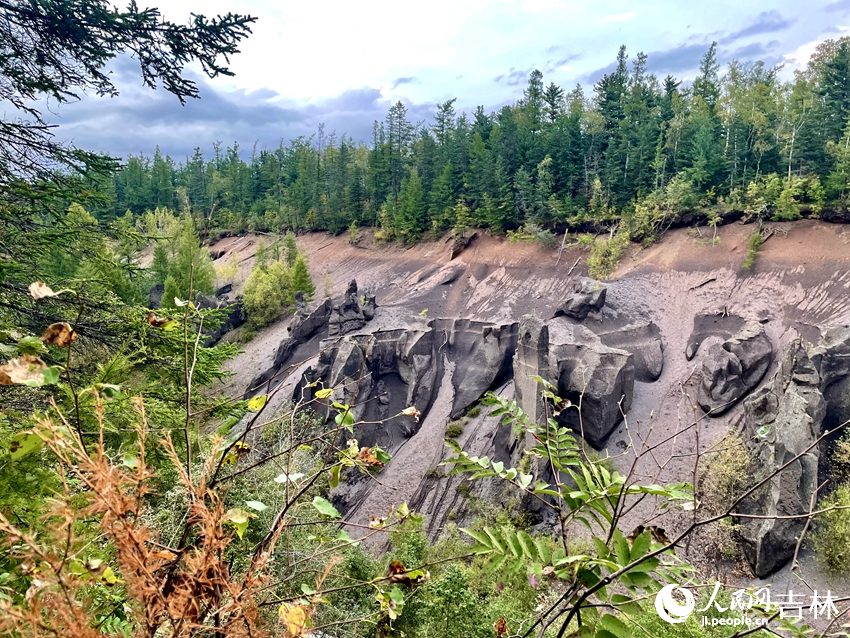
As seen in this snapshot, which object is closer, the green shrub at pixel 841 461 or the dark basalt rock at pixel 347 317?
the green shrub at pixel 841 461

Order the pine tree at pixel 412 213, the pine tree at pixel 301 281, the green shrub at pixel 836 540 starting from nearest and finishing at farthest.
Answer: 1. the green shrub at pixel 836 540
2. the pine tree at pixel 301 281
3. the pine tree at pixel 412 213

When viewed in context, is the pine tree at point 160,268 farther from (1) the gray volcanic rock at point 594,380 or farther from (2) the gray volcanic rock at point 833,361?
(2) the gray volcanic rock at point 833,361

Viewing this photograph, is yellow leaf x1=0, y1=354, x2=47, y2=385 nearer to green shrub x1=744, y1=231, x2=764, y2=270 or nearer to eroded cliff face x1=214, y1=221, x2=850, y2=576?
eroded cliff face x1=214, y1=221, x2=850, y2=576

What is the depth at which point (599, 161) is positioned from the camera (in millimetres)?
37812

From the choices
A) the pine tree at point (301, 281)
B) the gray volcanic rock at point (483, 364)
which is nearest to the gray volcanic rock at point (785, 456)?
the gray volcanic rock at point (483, 364)

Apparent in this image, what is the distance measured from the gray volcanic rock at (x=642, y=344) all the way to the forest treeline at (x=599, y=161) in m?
10.7

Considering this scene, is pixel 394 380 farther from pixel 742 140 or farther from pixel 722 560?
pixel 742 140

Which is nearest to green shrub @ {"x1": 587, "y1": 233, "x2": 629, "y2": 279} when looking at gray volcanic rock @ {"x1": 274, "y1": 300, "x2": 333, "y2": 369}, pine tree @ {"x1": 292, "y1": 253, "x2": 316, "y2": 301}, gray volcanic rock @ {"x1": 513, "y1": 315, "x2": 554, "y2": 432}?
gray volcanic rock @ {"x1": 513, "y1": 315, "x2": 554, "y2": 432}

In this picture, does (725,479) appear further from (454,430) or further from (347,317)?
(347,317)

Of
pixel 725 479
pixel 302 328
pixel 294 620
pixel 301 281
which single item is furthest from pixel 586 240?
pixel 294 620

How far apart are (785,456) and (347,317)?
2272cm

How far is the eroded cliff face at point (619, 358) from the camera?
16297mm

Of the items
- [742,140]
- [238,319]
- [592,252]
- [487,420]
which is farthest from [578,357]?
[238,319]

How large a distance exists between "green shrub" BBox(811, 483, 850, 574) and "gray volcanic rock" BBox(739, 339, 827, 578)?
2.02ft
